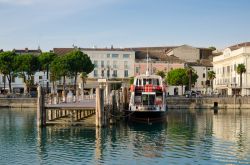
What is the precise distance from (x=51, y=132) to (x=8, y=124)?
16801 millimetres

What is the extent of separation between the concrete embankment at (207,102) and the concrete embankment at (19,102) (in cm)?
3031

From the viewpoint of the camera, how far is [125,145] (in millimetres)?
48250

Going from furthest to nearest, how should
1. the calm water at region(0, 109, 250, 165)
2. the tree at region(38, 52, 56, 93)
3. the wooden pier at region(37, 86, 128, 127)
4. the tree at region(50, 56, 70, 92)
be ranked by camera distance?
the tree at region(38, 52, 56, 93)
the tree at region(50, 56, 70, 92)
the wooden pier at region(37, 86, 128, 127)
the calm water at region(0, 109, 250, 165)

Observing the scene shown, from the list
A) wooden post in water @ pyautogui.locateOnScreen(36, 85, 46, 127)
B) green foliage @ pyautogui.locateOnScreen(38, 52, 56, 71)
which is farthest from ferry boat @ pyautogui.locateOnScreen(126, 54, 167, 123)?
green foliage @ pyautogui.locateOnScreen(38, 52, 56, 71)

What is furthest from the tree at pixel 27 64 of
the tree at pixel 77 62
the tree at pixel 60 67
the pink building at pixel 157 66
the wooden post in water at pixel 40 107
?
the wooden post in water at pixel 40 107

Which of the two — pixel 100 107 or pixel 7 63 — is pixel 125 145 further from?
pixel 7 63

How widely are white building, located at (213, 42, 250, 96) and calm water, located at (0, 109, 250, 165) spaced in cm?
7043

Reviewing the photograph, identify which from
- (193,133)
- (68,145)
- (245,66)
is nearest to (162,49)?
(245,66)

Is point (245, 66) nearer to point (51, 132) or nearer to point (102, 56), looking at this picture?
point (102, 56)

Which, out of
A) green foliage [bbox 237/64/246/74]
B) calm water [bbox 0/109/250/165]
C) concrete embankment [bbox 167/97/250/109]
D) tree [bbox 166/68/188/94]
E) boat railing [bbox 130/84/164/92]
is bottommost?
calm water [bbox 0/109/250/165]

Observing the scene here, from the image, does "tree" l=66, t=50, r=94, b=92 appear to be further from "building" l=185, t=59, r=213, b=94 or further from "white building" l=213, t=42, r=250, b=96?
"building" l=185, t=59, r=213, b=94

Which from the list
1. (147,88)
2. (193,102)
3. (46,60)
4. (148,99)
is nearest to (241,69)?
(193,102)

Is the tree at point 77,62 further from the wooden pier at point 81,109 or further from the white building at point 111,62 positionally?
the wooden pier at point 81,109

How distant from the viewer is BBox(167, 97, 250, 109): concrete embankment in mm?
116562
